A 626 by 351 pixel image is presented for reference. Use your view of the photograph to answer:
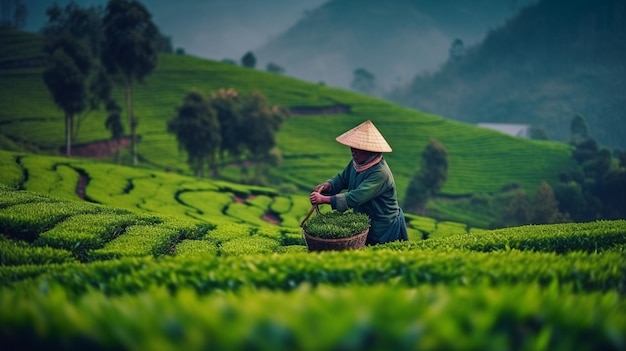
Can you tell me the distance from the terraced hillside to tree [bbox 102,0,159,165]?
91.7 ft

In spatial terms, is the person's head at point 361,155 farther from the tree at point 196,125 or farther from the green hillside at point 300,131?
the green hillside at point 300,131

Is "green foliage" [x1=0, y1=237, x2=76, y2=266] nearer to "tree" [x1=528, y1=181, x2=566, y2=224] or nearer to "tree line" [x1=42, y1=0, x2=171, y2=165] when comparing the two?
"tree line" [x1=42, y1=0, x2=171, y2=165]

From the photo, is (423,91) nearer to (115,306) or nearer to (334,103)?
(334,103)

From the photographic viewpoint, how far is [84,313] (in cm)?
258

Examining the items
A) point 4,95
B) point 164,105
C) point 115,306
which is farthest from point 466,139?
point 115,306

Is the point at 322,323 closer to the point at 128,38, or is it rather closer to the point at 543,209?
the point at 128,38

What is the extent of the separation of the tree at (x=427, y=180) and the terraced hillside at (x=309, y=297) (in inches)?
1271

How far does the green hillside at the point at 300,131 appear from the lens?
44.6 meters

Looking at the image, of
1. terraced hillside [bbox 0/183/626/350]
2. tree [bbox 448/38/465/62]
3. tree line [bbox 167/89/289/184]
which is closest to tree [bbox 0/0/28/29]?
tree line [bbox 167/89/289/184]

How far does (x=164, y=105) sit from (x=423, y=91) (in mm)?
106066

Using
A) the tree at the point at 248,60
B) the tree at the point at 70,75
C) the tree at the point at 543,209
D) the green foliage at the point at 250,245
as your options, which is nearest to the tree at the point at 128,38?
the tree at the point at 70,75

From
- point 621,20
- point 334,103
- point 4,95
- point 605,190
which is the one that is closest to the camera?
point 605,190

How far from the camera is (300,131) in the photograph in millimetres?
58500

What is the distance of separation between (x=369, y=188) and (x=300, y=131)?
51.7m
